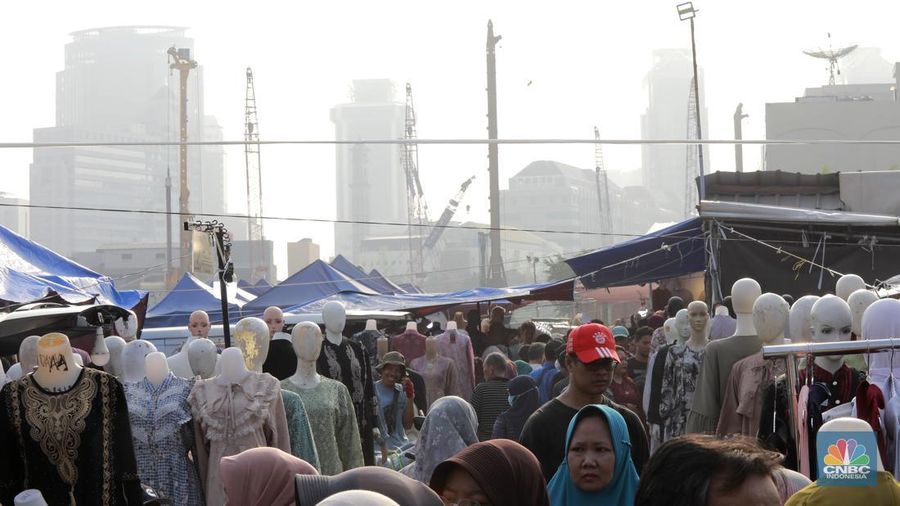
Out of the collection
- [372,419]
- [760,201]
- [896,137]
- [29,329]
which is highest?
[896,137]

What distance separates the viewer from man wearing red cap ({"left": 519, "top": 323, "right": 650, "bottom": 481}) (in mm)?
5785

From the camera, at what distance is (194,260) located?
46.8ft

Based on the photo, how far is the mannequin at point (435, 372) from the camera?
14.9 m

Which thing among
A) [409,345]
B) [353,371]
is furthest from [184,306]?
[353,371]

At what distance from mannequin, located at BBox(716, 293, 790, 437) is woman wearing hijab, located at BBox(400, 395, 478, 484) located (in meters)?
1.66

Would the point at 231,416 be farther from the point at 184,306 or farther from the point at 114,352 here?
the point at 184,306

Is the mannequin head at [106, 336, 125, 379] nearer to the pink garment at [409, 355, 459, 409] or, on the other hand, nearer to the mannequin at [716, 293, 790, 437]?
the pink garment at [409, 355, 459, 409]

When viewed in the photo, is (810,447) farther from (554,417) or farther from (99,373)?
(99,373)

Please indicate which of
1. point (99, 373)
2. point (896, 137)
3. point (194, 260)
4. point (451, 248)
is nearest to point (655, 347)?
point (194, 260)

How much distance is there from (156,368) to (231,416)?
2.23 ft

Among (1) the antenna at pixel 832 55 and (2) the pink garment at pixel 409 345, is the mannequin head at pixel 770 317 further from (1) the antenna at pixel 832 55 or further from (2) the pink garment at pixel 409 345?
(1) the antenna at pixel 832 55

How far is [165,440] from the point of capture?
331 inches

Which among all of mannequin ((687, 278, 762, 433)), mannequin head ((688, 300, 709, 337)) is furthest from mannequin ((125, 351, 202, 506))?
mannequin head ((688, 300, 709, 337))

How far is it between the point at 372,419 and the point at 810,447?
4.97 metres
